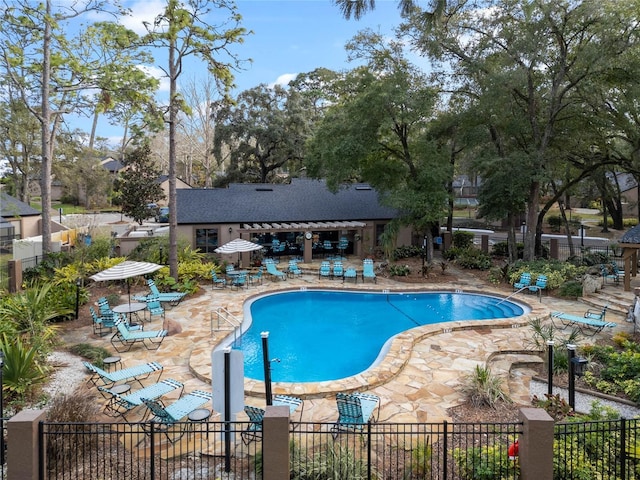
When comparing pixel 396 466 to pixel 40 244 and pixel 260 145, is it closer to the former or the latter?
pixel 40 244

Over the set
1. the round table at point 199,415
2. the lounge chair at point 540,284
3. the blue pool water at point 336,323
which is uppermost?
the lounge chair at point 540,284

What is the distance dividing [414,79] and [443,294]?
401 inches

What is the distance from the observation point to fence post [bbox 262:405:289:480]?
5528 millimetres

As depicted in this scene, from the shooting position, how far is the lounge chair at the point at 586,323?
12.7 metres

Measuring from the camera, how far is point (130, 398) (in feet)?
25.8

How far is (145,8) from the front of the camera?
17.4 meters

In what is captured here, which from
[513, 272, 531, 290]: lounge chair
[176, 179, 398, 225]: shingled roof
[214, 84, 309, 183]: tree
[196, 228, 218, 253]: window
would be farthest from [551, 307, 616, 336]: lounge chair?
[214, 84, 309, 183]: tree

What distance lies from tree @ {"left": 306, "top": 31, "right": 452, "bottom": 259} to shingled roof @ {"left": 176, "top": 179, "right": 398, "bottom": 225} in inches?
124

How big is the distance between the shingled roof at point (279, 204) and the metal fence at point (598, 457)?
731 inches

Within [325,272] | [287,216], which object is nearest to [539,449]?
[325,272]

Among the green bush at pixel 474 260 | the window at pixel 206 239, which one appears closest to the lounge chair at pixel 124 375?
the window at pixel 206 239

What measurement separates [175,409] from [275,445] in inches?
109

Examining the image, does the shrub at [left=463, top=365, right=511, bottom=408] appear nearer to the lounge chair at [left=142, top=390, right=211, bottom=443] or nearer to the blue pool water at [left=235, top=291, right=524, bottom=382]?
the blue pool water at [left=235, top=291, right=524, bottom=382]

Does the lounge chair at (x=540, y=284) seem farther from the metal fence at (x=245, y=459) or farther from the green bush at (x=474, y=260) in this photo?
the metal fence at (x=245, y=459)
